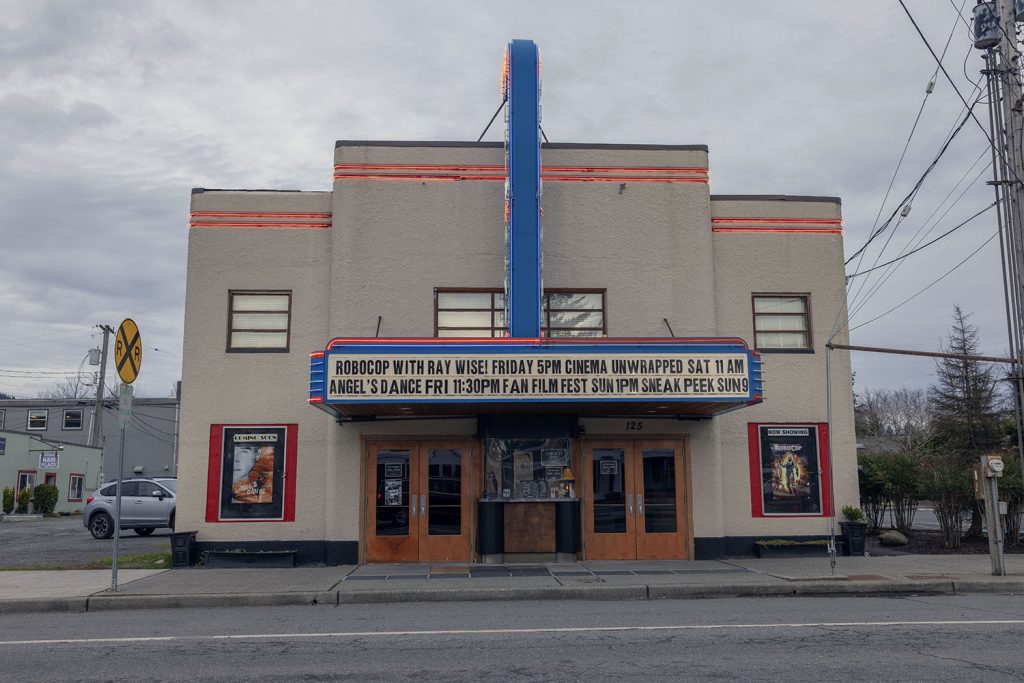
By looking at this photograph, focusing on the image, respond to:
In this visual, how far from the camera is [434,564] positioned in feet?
51.2

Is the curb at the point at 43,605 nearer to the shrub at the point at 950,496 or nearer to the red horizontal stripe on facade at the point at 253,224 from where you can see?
the red horizontal stripe on facade at the point at 253,224

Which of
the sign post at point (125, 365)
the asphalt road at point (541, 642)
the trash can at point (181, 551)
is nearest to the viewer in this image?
the asphalt road at point (541, 642)

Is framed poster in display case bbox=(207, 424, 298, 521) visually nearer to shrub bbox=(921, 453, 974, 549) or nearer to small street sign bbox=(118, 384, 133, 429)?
small street sign bbox=(118, 384, 133, 429)

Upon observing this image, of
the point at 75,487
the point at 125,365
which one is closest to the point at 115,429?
the point at 75,487

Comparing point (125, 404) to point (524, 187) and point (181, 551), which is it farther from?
point (524, 187)

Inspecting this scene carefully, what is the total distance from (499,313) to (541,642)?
857 cm

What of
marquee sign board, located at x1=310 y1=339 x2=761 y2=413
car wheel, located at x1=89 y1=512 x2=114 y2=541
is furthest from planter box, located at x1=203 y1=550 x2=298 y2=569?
car wheel, located at x1=89 y1=512 x2=114 y2=541

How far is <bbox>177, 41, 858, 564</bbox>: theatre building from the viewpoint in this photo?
16.0m

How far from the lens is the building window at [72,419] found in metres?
55.2

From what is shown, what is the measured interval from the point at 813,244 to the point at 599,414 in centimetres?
554

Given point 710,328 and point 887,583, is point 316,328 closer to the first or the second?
point 710,328

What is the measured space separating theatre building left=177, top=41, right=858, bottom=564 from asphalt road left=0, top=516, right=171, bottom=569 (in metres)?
3.61

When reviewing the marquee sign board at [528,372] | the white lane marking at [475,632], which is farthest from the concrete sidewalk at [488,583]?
the marquee sign board at [528,372]

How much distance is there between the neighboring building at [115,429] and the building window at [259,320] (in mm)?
41826
